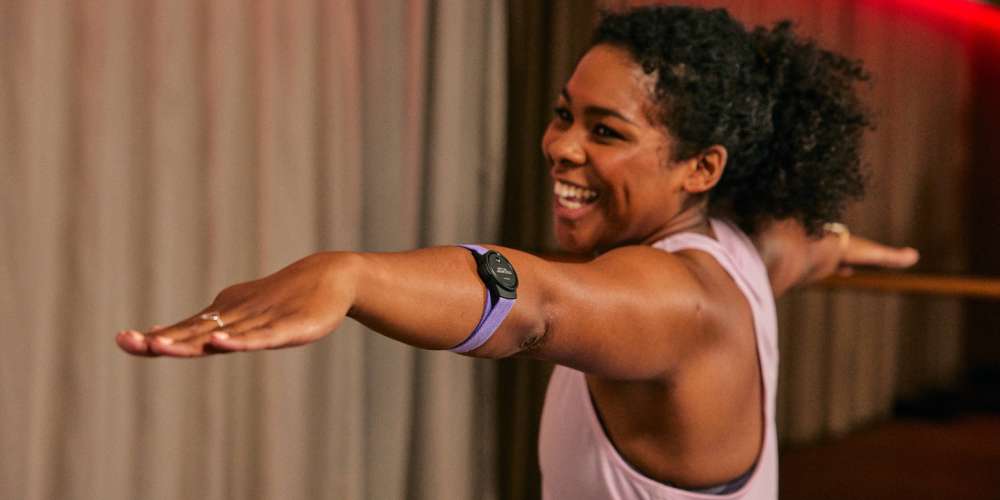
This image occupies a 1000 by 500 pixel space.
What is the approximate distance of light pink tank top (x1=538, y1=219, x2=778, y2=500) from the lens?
4.33ft

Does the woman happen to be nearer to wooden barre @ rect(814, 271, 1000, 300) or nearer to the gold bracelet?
the gold bracelet

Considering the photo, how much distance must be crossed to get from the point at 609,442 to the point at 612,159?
0.37 metres

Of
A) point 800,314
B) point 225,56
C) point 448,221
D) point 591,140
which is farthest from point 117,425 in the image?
point 800,314

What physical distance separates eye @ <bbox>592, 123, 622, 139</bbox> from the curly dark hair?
2.7 inches

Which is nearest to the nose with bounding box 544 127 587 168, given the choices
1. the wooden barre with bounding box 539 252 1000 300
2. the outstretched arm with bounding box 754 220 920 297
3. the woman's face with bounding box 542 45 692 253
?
the woman's face with bounding box 542 45 692 253

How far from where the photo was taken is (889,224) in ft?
14.1

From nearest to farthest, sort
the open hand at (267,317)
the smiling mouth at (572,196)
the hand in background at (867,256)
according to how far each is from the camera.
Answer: the open hand at (267,317)
the smiling mouth at (572,196)
the hand in background at (867,256)

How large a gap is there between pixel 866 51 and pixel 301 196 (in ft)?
8.86

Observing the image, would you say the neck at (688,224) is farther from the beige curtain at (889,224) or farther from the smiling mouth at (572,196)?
the beige curtain at (889,224)

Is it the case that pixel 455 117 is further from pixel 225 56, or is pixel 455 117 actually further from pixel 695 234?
pixel 695 234

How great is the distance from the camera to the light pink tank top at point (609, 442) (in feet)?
4.33

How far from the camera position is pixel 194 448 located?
211 centimetres

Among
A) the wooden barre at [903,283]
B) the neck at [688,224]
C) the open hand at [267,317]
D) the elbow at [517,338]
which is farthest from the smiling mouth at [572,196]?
the wooden barre at [903,283]

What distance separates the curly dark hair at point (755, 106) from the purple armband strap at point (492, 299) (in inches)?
20.3
